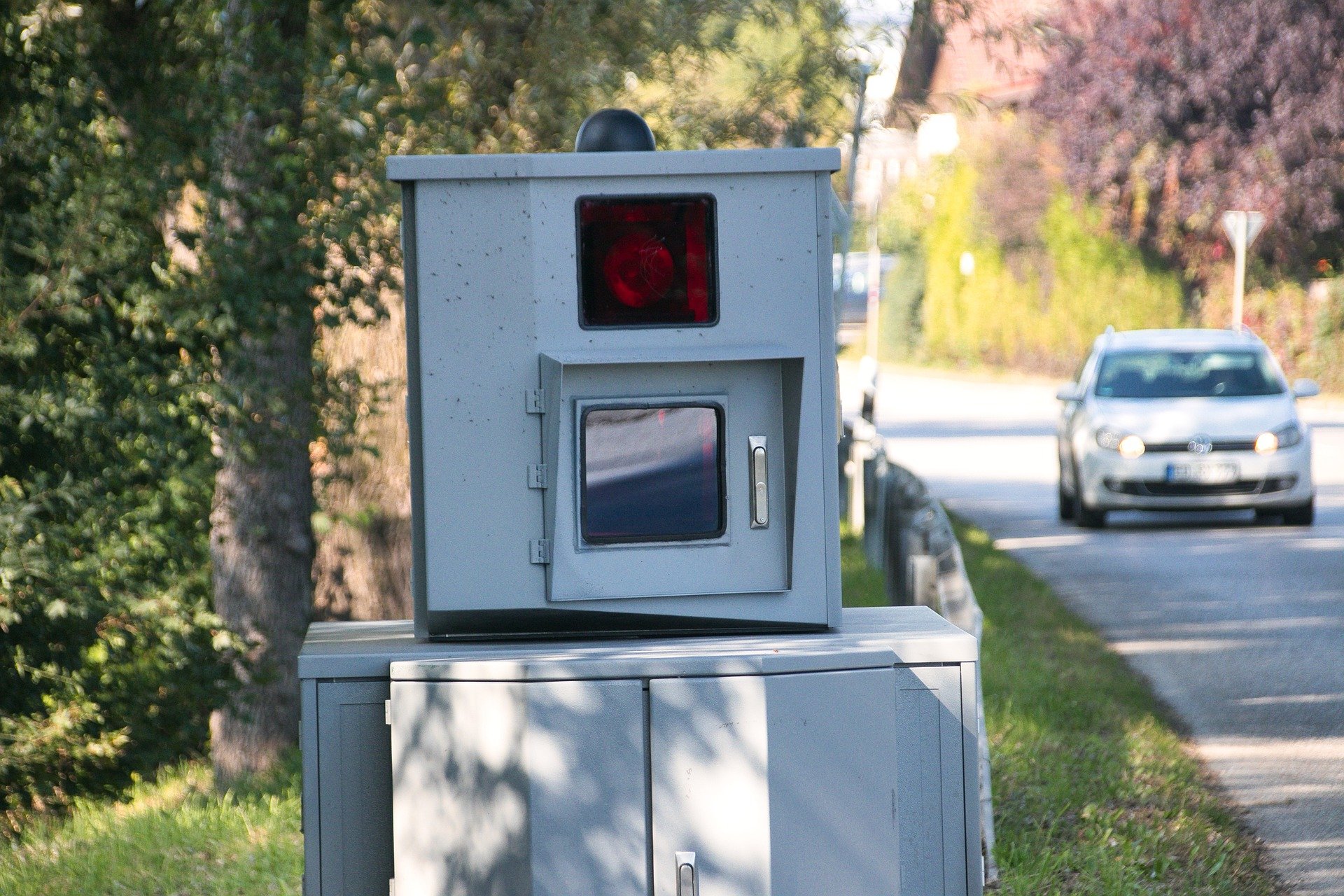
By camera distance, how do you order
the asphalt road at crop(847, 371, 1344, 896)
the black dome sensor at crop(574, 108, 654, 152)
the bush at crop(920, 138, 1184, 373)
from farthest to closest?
the bush at crop(920, 138, 1184, 373)
the asphalt road at crop(847, 371, 1344, 896)
the black dome sensor at crop(574, 108, 654, 152)

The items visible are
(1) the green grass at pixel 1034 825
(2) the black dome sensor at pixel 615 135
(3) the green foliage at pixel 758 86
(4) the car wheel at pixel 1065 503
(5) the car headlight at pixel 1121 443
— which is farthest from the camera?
(4) the car wheel at pixel 1065 503

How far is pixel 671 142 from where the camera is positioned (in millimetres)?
11586

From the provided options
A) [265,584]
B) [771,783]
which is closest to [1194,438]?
[265,584]

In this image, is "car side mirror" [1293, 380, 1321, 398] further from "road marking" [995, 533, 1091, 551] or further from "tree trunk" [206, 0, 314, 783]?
"tree trunk" [206, 0, 314, 783]

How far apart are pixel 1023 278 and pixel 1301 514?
32.3 m

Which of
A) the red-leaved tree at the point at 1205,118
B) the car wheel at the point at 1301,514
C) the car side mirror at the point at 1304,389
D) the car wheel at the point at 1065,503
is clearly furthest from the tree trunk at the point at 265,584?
the red-leaved tree at the point at 1205,118

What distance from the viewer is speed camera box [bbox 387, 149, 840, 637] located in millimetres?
3787

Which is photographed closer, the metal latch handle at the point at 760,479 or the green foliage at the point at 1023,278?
the metal latch handle at the point at 760,479

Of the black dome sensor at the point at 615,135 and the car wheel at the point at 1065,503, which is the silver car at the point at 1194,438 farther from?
the black dome sensor at the point at 615,135

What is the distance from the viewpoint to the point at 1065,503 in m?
16.5

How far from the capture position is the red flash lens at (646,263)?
3807mm

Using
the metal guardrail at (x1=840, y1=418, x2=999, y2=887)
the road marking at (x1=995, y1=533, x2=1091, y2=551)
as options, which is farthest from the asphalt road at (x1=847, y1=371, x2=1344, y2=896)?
the metal guardrail at (x1=840, y1=418, x2=999, y2=887)

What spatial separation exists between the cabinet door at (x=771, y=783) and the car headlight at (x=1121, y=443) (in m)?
12.2

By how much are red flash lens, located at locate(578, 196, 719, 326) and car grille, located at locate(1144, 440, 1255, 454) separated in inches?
475
